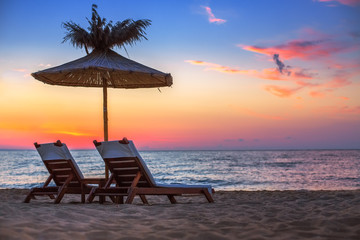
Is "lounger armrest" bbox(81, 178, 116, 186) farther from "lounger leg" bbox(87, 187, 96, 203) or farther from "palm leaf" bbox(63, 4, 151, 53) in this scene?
"palm leaf" bbox(63, 4, 151, 53)

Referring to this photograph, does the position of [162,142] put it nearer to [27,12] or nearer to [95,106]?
[95,106]

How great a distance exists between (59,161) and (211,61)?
10.9m

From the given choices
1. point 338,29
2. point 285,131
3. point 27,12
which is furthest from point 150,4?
point 285,131

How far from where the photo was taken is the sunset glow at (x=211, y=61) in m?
13.2

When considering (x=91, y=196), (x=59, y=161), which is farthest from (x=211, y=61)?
(x=91, y=196)

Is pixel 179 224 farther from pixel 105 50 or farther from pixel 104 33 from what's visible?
pixel 104 33

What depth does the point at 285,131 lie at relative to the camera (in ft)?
96.3

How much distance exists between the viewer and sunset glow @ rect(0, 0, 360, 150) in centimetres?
1319

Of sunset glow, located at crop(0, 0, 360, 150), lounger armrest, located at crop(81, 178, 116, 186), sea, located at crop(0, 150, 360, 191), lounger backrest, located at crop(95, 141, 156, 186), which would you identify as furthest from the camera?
sea, located at crop(0, 150, 360, 191)

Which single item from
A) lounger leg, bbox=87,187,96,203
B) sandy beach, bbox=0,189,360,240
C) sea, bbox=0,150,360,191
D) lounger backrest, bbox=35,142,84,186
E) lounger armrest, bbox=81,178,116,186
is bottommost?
sea, bbox=0,150,360,191

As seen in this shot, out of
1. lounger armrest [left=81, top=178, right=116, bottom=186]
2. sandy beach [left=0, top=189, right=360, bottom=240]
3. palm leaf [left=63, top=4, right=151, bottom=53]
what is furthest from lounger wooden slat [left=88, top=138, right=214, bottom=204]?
palm leaf [left=63, top=4, right=151, bottom=53]

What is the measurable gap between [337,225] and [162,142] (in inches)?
1274

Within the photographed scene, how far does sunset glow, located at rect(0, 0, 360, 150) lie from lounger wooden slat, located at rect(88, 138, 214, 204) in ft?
12.7

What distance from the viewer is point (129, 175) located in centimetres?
597
